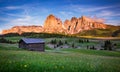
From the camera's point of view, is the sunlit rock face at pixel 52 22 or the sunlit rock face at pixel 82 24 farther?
the sunlit rock face at pixel 52 22

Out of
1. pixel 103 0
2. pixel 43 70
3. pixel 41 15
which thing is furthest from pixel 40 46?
pixel 43 70

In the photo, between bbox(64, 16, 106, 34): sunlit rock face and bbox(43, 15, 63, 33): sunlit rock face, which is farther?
bbox(43, 15, 63, 33): sunlit rock face

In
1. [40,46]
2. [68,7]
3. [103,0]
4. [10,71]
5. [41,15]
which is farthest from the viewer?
[40,46]

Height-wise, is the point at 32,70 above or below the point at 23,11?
below

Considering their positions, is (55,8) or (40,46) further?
(40,46)

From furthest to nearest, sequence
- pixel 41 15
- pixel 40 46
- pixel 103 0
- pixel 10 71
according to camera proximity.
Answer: pixel 40 46, pixel 41 15, pixel 103 0, pixel 10 71

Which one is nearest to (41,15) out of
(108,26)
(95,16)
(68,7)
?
(68,7)

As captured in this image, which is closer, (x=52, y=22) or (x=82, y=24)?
(x=82, y=24)

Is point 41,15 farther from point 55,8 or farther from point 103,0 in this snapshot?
point 103,0

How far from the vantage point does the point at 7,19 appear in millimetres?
12625

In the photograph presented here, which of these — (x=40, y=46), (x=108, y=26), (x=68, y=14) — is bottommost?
(x=40, y=46)

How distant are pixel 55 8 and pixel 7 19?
135 inches

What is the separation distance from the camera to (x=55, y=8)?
527 inches

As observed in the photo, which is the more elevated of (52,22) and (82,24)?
(52,22)
